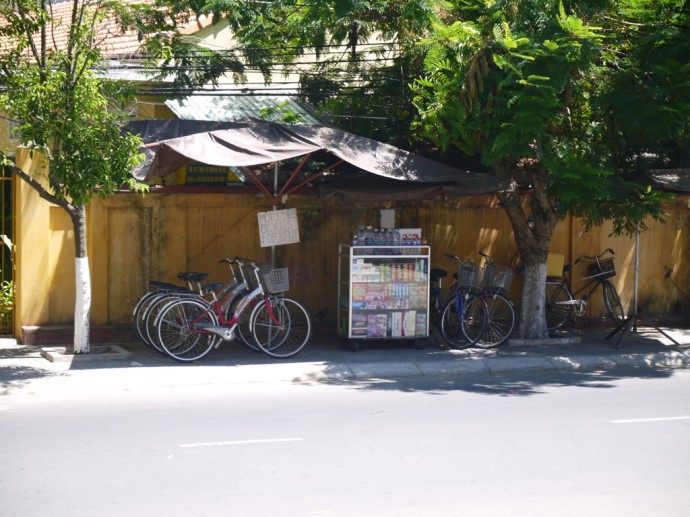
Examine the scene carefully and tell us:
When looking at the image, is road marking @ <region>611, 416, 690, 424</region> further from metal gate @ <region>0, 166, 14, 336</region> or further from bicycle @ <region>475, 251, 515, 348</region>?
metal gate @ <region>0, 166, 14, 336</region>

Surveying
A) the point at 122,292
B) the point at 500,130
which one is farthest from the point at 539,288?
the point at 122,292

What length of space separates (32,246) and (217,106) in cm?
547

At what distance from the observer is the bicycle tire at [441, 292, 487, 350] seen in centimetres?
1409

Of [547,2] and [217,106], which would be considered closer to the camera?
[547,2]

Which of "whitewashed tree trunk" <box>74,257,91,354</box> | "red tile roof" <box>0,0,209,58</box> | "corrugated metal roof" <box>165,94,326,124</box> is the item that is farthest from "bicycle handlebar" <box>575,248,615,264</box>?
"whitewashed tree trunk" <box>74,257,91,354</box>

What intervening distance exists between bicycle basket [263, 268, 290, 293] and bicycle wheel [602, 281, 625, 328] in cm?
575

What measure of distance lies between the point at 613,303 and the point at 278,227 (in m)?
6.12

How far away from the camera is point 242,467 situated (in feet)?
25.1

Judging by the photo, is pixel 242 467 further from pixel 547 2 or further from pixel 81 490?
pixel 547 2

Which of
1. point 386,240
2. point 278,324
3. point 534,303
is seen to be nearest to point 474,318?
point 534,303

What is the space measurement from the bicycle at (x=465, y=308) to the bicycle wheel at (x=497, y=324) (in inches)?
6.1

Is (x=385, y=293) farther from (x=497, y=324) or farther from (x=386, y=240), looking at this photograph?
(x=497, y=324)

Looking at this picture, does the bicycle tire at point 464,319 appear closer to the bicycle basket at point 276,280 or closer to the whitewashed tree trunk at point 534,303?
the whitewashed tree trunk at point 534,303

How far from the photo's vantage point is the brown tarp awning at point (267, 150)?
12.2 m
